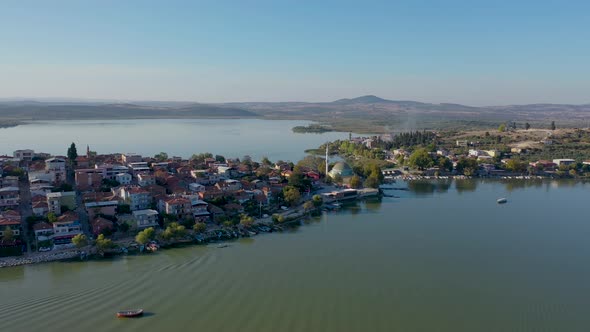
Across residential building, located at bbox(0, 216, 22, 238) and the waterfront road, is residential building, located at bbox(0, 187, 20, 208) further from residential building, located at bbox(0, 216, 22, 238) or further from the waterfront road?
residential building, located at bbox(0, 216, 22, 238)

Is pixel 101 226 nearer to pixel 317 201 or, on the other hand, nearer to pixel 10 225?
pixel 10 225

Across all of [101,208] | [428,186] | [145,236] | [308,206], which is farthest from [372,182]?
[101,208]

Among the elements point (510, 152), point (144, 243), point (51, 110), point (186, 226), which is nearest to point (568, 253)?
point (186, 226)

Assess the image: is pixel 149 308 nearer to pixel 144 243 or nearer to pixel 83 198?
pixel 144 243

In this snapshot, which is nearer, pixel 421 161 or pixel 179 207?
pixel 179 207

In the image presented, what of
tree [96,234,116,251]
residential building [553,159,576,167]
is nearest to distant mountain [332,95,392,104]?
residential building [553,159,576,167]
